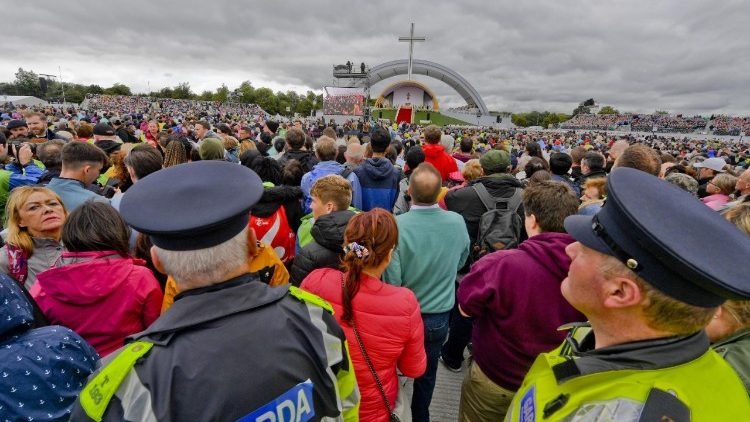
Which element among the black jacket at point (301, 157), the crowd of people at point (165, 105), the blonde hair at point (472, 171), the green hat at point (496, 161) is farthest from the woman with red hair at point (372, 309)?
the crowd of people at point (165, 105)

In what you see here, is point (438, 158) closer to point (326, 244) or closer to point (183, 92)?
point (326, 244)

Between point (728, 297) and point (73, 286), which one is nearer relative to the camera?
point (728, 297)

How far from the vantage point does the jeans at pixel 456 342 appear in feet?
10.9

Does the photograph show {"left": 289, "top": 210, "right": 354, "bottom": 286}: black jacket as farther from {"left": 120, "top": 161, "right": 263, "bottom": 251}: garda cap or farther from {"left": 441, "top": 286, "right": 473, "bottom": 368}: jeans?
{"left": 441, "top": 286, "right": 473, "bottom": 368}: jeans

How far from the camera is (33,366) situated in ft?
4.00

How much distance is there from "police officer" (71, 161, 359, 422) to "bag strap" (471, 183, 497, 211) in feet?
8.16

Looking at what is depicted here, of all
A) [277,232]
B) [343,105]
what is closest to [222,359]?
[277,232]

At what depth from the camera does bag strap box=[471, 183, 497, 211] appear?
3.35 meters

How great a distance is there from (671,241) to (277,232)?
276 centimetres

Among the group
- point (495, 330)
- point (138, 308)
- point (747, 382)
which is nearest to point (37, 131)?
point (138, 308)

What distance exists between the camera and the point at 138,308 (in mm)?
1810

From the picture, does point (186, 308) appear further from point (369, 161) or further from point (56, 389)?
point (369, 161)

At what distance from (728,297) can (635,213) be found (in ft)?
0.92

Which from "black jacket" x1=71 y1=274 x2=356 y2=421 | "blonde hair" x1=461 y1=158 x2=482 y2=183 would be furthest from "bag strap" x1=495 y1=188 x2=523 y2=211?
"black jacket" x1=71 y1=274 x2=356 y2=421
